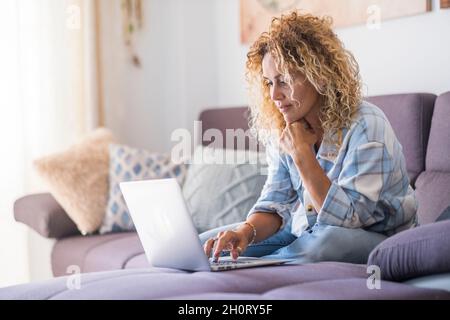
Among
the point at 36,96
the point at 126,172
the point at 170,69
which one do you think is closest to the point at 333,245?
the point at 126,172

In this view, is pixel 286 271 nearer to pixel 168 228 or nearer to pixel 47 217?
pixel 168 228

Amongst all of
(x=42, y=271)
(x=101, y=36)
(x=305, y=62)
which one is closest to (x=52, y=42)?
(x=101, y=36)

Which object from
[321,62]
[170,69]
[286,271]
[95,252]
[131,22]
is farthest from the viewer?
[170,69]

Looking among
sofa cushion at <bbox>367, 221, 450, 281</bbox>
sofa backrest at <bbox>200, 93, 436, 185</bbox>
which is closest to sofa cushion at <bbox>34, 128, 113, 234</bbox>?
sofa backrest at <bbox>200, 93, 436, 185</bbox>

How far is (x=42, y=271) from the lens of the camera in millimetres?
3154

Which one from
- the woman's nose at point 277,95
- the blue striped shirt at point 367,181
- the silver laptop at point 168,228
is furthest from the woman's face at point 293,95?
the silver laptop at point 168,228

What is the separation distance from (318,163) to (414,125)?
22.4 inches

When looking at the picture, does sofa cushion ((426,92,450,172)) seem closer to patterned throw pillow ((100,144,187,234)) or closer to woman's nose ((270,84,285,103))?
woman's nose ((270,84,285,103))

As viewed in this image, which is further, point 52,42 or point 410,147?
point 52,42

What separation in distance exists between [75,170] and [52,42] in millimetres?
849

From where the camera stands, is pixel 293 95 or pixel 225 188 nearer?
pixel 293 95

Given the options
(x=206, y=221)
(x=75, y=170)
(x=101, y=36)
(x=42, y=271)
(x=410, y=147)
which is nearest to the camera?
(x=410, y=147)

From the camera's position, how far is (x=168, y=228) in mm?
1546
